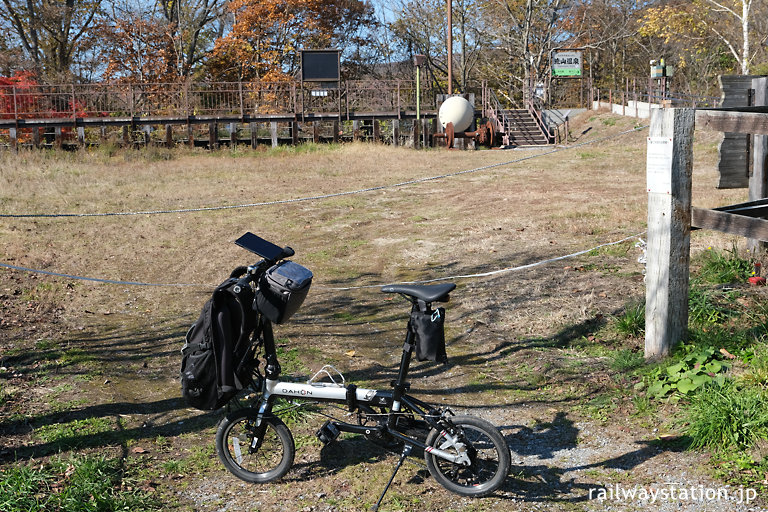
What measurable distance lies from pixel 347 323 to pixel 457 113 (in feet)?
68.6

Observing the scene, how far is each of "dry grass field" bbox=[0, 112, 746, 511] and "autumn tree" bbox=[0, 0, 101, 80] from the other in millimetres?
23745

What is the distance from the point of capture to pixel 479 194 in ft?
49.1

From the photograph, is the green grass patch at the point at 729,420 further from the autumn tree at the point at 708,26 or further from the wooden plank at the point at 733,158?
the autumn tree at the point at 708,26

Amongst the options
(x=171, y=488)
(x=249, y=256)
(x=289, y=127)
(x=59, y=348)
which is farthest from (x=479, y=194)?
(x=289, y=127)

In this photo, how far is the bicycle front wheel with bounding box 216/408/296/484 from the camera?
13.9 ft

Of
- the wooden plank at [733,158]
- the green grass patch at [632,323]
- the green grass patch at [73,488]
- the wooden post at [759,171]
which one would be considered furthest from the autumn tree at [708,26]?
the green grass patch at [73,488]

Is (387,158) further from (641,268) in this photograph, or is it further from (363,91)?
(641,268)

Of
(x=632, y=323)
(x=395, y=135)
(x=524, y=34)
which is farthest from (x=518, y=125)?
(x=632, y=323)

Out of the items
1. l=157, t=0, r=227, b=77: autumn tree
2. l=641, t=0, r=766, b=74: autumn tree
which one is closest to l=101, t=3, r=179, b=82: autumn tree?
l=157, t=0, r=227, b=77: autumn tree

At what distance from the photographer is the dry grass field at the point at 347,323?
432cm

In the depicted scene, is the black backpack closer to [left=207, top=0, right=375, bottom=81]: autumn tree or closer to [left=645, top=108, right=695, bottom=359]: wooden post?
[left=645, top=108, right=695, bottom=359]: wooden post

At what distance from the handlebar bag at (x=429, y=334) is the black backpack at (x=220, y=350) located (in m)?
0.87

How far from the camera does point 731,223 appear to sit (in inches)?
203

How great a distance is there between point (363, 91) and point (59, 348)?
24.5m
